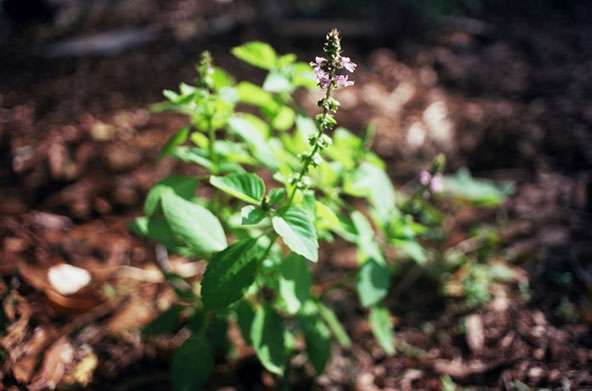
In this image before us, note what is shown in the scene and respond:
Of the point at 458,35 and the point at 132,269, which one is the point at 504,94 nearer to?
the point at 458,35

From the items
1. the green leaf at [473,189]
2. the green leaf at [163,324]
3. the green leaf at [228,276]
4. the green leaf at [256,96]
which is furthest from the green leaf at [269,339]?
the green leaf at [473,189]

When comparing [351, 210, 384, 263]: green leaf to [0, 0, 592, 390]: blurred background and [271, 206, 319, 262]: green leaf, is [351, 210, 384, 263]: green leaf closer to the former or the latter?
[271, 206, 319, 262]: green leaf

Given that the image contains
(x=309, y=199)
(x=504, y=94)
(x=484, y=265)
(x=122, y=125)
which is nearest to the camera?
(x=309, y=199)

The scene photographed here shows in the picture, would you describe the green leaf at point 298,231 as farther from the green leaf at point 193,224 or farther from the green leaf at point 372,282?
the green leaf at point 372,282

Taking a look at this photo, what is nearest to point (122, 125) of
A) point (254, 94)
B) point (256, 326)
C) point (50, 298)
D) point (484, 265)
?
point (50, 298)

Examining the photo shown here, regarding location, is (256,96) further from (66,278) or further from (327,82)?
(66,278)

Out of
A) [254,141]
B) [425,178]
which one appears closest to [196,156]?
[254,141]
